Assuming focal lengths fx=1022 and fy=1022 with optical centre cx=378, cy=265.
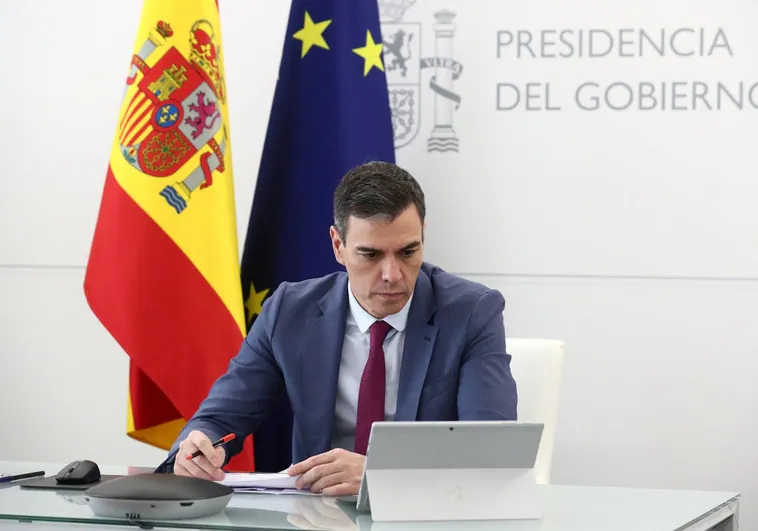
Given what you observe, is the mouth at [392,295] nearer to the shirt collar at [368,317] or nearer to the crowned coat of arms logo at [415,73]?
the shirt collar at [368,317]

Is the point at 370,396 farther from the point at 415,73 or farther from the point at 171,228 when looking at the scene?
the point at 415,73

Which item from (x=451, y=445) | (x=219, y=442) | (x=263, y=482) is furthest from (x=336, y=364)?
(x=451, y=445)

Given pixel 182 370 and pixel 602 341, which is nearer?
pixel 182 370

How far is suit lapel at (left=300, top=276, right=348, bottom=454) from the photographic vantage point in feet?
7.84

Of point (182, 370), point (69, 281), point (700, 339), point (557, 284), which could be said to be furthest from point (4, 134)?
point (700, 339)

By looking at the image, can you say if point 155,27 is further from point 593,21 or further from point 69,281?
point 593,21

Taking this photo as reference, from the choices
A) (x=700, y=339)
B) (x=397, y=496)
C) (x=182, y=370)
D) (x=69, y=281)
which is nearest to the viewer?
(x=397, y=496)

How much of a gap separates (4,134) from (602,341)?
2.48 meters

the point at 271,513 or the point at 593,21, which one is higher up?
the point at 593,21

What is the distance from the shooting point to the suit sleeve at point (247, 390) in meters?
2.41

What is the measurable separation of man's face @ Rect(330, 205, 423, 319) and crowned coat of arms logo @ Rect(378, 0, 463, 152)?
4.72ft

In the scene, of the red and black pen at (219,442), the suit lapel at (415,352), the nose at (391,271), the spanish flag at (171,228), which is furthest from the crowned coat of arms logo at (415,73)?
the red and black pen at (219,442)

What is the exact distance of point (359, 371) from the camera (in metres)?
2.46

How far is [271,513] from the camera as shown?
1.72 m
